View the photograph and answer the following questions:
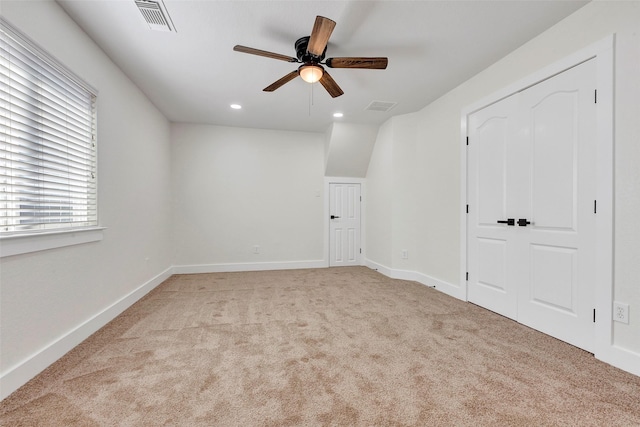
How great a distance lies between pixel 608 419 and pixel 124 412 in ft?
8.13

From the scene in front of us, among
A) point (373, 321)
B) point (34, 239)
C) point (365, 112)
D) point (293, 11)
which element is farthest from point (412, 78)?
point (34, 239)

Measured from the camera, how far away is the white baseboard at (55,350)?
1.57 m

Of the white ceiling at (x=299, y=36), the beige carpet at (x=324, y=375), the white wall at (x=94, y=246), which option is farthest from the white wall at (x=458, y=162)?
the white wall at (x=94, y=246)

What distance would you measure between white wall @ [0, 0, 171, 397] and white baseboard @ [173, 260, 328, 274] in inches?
21.4

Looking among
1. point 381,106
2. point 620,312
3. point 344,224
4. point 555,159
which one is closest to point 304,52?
point 381,106

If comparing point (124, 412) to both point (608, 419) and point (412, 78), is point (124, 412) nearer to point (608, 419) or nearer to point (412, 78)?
point (608, 419)

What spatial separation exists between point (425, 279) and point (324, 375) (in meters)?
2.73

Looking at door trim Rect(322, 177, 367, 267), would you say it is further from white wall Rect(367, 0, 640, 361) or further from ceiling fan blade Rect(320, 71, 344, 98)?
ceiling fan blade Rect(320, 71, 344, 98)

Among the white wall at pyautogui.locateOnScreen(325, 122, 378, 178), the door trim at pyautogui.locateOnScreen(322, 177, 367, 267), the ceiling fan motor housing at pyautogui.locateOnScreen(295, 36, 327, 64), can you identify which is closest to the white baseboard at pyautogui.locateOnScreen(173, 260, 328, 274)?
the door trim at pyautogui.locateOnScreen(322, 177, 367, 267)

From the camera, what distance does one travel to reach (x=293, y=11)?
209 cm

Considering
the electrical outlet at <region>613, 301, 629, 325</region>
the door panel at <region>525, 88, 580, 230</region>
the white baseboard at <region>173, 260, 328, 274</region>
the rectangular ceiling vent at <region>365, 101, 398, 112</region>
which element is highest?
the rectangular ceiling vent at <region>365, 101, 398, 112</region>

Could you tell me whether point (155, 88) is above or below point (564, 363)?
above

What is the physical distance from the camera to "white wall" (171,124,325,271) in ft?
15.9

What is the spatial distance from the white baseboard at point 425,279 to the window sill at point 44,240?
3.86 m
